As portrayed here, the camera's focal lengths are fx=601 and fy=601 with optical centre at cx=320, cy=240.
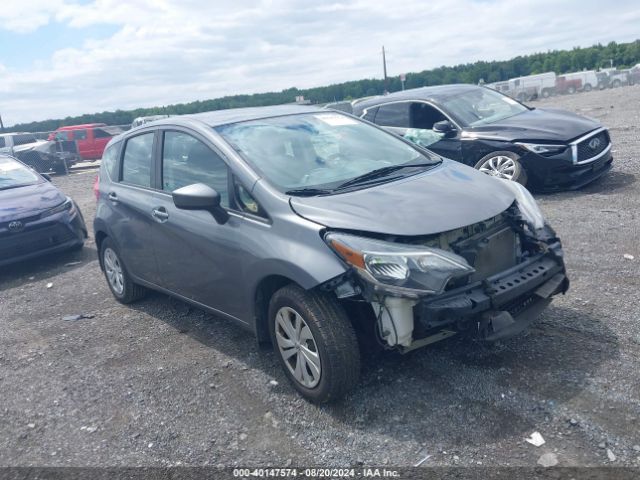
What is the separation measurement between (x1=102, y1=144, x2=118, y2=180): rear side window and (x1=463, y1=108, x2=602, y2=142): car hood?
4.96m

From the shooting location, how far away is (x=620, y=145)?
1153 centimetres

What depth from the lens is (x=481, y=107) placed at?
30.7ft

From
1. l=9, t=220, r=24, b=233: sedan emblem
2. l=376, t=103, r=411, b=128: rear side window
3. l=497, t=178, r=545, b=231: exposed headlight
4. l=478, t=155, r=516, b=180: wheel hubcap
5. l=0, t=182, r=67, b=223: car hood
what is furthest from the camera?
l=376, t=103, r=411, b=128: rear side window

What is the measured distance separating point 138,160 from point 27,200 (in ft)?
11.9

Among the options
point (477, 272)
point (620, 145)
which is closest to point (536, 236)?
point (477, 272)

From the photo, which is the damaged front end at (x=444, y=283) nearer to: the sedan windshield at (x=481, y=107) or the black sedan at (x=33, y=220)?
the sedan windshield at (x=481, y=107)

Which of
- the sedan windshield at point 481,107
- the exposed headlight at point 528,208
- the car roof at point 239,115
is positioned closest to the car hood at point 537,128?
the sedan windshield at point 481,107

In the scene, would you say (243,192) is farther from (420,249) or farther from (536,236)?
(536,236)

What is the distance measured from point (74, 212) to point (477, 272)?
22.0 feet

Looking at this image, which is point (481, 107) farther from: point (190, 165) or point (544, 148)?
point (190, 165)

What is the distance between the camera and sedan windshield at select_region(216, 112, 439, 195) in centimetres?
414

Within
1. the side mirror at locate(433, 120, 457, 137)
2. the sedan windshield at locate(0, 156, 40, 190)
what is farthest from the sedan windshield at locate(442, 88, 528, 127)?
the sedan windshield at locate(0, 156, 40, 190)

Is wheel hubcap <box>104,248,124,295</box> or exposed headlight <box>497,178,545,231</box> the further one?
wheel hubcap <box>104,248,124,295</box>

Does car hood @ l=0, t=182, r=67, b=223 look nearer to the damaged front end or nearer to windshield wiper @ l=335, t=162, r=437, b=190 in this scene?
windshield wiper @ l=335, t=162, r=437, b=190
